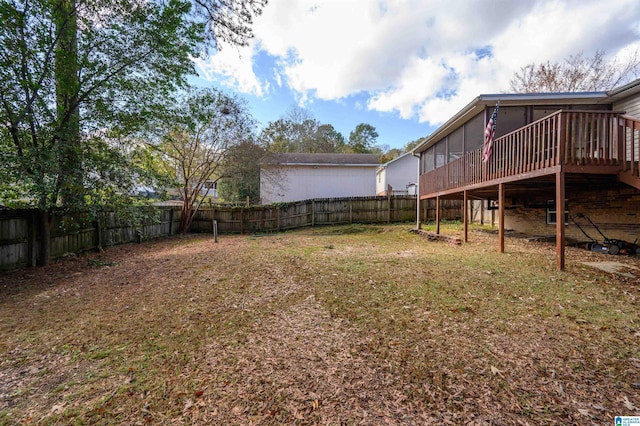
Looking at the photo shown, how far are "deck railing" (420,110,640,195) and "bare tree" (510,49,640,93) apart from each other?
1222cm

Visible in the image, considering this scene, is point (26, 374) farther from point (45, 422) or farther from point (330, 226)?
point (330, 226)

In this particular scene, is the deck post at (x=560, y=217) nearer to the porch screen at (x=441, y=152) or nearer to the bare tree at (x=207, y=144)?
the porch screen at (x=441, y=152)

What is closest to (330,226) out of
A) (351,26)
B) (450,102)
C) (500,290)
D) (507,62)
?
(351,26)

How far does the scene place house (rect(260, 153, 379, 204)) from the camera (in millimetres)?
19703

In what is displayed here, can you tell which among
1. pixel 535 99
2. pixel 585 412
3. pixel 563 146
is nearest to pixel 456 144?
pixel 535 99

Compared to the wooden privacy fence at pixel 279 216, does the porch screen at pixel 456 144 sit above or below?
above

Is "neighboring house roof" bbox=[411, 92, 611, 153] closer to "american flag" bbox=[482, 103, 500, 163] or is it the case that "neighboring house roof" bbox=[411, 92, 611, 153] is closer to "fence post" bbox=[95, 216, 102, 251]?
"american flag" bbox=[482, 103, 500, 163]

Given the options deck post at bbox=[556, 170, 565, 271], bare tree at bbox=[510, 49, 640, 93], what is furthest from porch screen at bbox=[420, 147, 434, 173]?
bare tree at bbox=[510, 49, 640, 93]

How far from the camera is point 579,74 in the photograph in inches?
580

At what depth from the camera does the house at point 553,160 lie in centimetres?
499

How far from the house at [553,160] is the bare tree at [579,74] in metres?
9.04

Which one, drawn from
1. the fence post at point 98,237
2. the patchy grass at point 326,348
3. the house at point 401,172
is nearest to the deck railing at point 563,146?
the patchy grass at point 326,348

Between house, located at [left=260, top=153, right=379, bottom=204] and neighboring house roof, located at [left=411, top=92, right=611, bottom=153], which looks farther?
house, located at [left=260, top=153, right=379, bottom=204]

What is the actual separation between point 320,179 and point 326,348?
18183 millimetres
